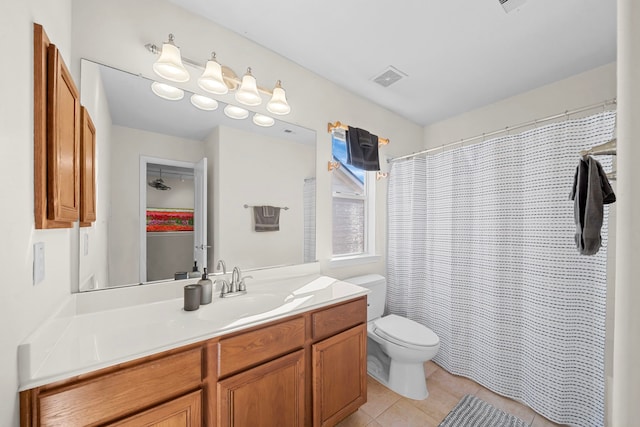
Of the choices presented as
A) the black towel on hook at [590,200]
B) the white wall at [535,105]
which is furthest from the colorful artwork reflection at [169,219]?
the white wall at [535,105]

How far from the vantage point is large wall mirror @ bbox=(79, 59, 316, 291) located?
4.21 ft

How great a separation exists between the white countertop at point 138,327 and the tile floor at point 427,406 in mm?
841

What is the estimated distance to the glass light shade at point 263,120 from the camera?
1773 mm

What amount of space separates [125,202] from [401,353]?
1.96 meters

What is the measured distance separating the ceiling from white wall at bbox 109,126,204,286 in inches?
32.3

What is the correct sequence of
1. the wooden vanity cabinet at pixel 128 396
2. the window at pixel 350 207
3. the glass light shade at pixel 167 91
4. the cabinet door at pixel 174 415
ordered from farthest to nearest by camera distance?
the window at pixel 350 207
the glass light shade at pixel 167 91
the cabinet door at pixel 174 415
the wooden vanity cabinet at pixel 128 396

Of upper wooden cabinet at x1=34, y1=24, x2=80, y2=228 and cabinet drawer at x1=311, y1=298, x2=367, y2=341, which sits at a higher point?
upper wooden cabinet at x1=34, y1=24, x2=80, y2=228

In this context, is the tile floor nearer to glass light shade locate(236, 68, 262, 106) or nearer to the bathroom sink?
the bathroom sink

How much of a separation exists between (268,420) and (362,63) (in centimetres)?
229

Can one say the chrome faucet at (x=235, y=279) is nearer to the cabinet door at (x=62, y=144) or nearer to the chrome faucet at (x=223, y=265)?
the chrome faucet at (x=223, y=265)

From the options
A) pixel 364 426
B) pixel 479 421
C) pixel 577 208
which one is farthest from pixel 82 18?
pixel 479 421

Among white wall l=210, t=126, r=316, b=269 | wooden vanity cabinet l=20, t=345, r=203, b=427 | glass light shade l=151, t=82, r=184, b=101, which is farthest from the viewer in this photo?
white wall l=210, t=126, r=316, b=269

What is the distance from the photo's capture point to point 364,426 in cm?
161

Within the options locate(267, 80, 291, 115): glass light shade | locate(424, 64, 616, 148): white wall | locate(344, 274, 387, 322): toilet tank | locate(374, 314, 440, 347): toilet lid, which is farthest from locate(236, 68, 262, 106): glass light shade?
A: locate(424, 64, 616, 148): white wall
